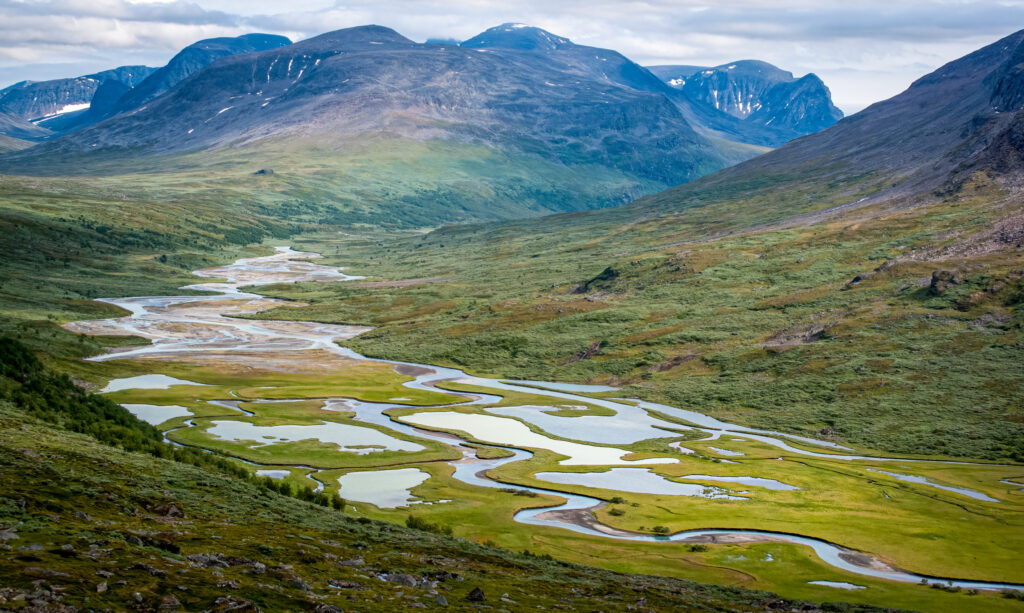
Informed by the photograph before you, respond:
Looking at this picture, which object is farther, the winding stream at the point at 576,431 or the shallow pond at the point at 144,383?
the shallow pond at the point at 144,383

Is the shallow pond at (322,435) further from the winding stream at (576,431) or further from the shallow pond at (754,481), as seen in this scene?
the shallow pond at (754,481)

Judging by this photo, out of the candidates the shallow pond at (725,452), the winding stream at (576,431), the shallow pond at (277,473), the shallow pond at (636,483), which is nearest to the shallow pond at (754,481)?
the shallow pond at (636,483)

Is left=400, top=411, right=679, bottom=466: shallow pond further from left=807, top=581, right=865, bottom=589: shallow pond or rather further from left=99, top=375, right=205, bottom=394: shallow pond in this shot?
left=807, top=581, right=865, bottom=589: shallow pond

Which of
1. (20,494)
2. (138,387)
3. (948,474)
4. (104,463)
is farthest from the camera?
(138,387)

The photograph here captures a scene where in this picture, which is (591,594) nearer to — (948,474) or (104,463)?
(104,463)

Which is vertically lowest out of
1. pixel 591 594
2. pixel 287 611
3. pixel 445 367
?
pixel 445 367

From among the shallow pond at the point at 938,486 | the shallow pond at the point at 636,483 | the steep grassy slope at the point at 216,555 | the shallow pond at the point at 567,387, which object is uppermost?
the steep grassy slope at the point at 216,555

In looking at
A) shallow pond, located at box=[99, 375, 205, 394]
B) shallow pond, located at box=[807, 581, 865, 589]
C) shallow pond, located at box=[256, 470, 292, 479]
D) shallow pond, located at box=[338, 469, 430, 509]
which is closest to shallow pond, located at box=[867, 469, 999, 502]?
shallow pond, located at box=[807, 581, 865, 589]

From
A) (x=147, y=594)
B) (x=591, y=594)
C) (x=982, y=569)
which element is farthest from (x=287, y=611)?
(x=982, y=569)
